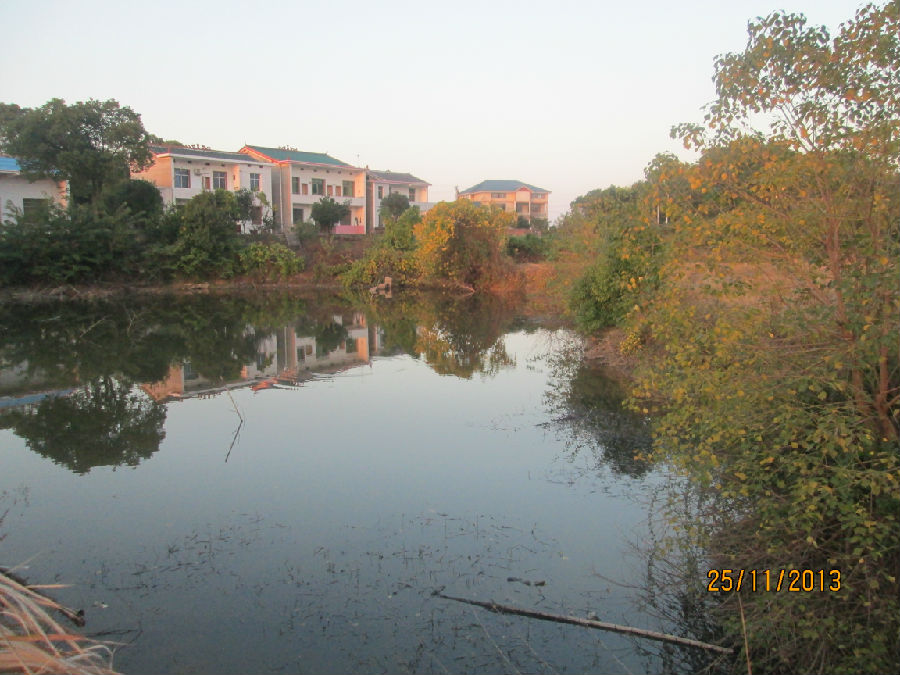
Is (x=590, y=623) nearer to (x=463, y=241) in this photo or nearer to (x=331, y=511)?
(x=331, y=511)

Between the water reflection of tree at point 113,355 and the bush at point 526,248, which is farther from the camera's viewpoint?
the bush at point 526,248

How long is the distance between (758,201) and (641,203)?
872 mm

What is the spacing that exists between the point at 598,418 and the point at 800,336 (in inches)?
273

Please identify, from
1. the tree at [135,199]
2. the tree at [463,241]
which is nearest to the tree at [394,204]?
the tree at [463,241]

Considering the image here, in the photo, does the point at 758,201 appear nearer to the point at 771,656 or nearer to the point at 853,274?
the point at 853,274

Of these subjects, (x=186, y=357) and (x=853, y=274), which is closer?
(x=853, y=274)

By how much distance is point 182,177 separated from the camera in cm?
4391

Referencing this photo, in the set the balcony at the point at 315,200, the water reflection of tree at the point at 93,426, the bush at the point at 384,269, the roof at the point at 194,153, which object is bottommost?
the water reflection of tree at the point at 93,426

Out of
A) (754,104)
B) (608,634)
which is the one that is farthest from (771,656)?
(754,104)

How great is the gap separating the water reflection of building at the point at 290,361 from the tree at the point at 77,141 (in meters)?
17.0

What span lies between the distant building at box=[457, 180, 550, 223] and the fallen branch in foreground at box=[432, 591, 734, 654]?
71.2m

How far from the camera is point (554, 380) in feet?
49.7

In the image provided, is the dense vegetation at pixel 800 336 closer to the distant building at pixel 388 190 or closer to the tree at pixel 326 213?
the tree at pixel 326 213

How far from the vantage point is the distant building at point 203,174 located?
43.1m
